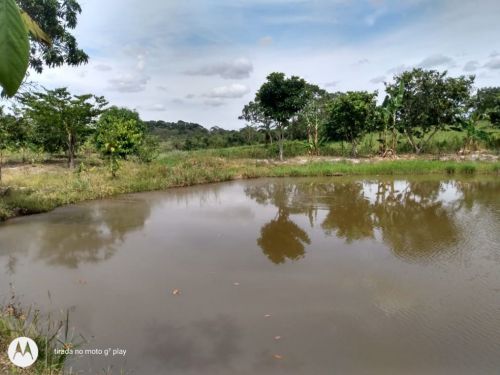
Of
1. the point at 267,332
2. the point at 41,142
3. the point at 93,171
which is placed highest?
the point at 41,142

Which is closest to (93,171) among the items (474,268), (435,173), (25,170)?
(25,170)

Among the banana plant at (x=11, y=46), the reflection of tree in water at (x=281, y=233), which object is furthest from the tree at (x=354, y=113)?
the banana plant at (x=11, y=46)

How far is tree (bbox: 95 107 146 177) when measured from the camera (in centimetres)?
1216

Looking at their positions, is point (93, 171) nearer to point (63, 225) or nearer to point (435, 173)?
point (63, 225)

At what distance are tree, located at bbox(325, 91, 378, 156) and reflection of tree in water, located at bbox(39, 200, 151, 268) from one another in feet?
38.4

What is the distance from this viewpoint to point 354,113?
17984 millimetres

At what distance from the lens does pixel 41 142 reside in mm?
14453

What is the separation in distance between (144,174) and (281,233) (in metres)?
6.89

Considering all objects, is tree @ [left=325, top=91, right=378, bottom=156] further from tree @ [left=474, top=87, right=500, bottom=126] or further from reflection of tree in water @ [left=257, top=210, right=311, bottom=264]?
reflection of tree in water @ [left=257, top=210, right=311, bottom=264]

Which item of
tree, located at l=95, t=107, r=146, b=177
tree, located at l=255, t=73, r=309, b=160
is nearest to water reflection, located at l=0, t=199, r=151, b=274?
tree, located at l=95, t=107, r=146, b=177

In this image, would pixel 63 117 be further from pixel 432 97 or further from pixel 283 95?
pixel 432 97

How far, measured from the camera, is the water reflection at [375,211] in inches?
248

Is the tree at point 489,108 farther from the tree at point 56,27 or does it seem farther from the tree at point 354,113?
the tree at point 56,27

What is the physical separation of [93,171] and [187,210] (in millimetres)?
5514
